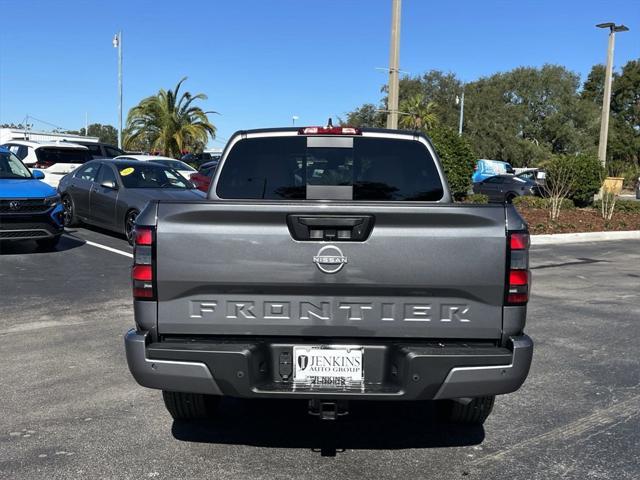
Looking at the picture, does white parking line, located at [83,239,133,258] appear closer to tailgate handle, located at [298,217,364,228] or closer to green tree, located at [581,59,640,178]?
tailgate handle, located at [298,217,364,228]

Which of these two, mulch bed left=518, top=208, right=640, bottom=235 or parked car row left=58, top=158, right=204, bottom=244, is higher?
parked car row left=58, top=158, right=204, bottom=244

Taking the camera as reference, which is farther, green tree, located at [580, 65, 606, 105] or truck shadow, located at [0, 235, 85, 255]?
green tree, located at [580, 65, 606, 105]

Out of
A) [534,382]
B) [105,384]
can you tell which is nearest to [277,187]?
[105,384]

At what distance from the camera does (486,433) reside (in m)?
4.17

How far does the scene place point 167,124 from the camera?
127 feet

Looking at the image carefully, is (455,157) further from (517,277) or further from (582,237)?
(517,277)

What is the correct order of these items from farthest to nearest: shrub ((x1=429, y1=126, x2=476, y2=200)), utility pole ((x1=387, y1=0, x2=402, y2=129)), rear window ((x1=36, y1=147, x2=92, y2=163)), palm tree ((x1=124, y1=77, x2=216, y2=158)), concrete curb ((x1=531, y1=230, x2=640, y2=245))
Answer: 1. palm tree ((x1=124, y1=77, x2=216, y2=158))
2. shrub ((x1=429, y1=126, x2=476, y2=200))
3. rear window ((x1=36, y1=147, x2=92, y2=163))
4. concrete curb ((x1=531, y1=230, x2=640, y2=245))
5. utility pole ((x1=387, y1=0, x2=402, y2=129))

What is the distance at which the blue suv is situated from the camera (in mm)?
10250

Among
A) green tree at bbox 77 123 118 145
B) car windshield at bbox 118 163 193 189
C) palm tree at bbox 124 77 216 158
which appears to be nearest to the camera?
car windshield at bbox 118 163 193 189

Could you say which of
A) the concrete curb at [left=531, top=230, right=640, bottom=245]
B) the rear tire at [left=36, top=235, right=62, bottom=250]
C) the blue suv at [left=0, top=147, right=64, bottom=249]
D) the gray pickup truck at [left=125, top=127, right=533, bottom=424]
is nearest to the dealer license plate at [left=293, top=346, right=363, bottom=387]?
the gray pickup truck at [left=125, top=127, right=533, bottom=424]

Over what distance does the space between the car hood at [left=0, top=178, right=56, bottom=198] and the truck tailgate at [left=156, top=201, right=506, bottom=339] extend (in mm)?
8066

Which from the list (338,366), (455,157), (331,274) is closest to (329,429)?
(338,366)

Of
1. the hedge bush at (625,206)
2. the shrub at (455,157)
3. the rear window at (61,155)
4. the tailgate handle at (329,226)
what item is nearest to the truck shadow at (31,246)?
the rear window at (61,155)

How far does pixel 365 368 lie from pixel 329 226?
0.75 m
